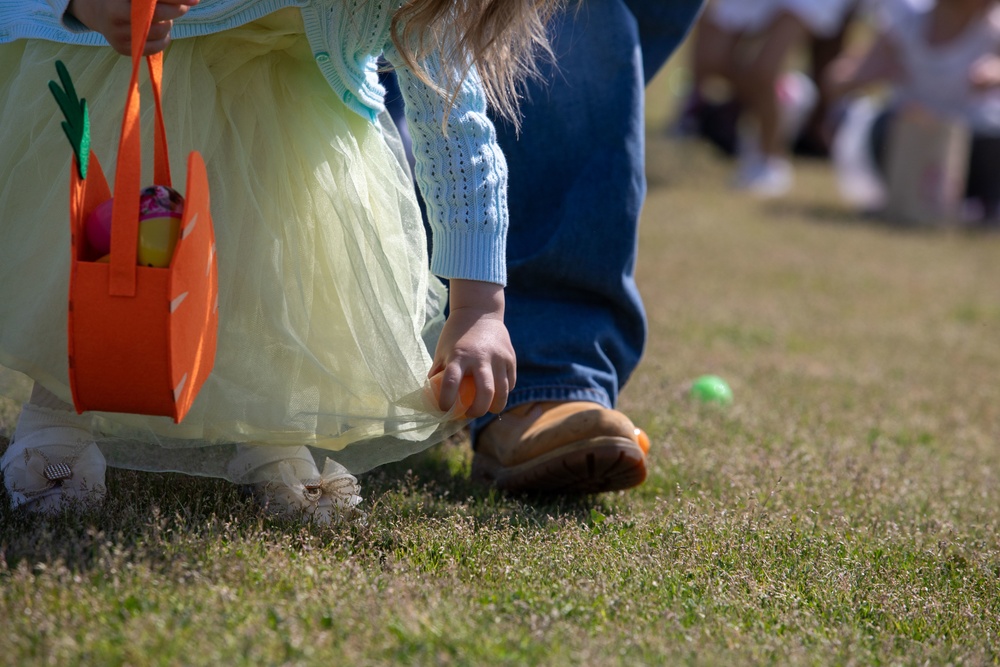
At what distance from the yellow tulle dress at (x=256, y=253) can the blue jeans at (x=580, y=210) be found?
1.46ft

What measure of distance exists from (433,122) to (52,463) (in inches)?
32.0

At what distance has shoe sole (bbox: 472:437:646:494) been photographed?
1.99 metres

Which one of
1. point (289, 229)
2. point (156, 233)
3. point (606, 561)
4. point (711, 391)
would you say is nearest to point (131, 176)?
point (156, 233)

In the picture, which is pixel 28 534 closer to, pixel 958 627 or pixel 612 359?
pixel 612 359

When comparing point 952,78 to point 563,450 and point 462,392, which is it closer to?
point 563,450

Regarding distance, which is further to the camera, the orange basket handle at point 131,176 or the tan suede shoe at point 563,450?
the tan suede shoe at point 563,450

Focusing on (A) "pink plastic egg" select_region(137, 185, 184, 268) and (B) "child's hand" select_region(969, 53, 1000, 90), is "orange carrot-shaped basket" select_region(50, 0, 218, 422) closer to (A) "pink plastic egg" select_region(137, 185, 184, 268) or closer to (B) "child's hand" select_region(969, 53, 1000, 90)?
(A) "pink plastic egg" select_region(137, 185, 184, 268)

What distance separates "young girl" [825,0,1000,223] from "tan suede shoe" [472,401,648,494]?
5196mm

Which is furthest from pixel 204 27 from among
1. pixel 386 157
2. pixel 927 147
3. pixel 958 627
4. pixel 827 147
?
pixel 827 147

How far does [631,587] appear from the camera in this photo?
65.3 inches

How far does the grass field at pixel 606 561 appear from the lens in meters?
1.39

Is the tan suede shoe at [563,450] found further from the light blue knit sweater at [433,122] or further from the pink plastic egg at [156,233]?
the pink plastic egg at [156,233]

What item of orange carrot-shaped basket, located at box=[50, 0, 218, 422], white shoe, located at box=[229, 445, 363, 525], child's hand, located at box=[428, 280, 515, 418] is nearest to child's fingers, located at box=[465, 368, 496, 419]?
child's hand, located at box=[428, 280, 515, 418]

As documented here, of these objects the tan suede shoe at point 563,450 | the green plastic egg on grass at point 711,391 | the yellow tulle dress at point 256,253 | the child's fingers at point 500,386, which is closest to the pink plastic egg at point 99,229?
the yellow tulle dress at point 256,253
